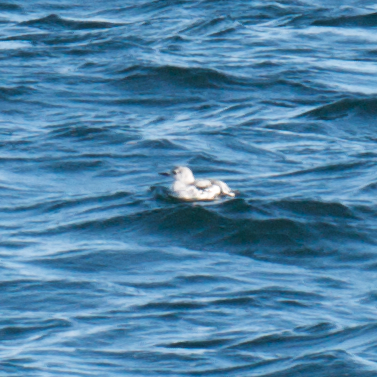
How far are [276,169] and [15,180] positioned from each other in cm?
340

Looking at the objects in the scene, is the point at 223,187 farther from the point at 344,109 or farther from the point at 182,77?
the point at 182,77

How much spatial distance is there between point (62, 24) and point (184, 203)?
1100 centimetres

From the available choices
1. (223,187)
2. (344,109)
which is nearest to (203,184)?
(223,187)

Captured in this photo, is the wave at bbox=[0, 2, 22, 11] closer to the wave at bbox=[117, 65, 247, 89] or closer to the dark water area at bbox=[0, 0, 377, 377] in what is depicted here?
the dark water area at bbox=[0, 0, 377, 377]

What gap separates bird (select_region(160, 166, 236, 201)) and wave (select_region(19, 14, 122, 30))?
34.4 feet

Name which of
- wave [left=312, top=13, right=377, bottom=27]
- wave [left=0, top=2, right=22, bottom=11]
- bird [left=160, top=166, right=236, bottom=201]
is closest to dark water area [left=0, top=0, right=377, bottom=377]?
wave [left=312, top=13, right=377, bottom=27]

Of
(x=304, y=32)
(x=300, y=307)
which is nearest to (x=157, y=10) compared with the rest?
(x=304, y=32)

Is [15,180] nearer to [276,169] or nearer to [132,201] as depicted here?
[132,201]

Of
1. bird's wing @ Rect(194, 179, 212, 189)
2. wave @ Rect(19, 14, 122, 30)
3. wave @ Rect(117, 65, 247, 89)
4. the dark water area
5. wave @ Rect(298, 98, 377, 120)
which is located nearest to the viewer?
the dark water area

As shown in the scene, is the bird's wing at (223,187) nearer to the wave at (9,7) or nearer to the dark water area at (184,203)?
the dark water area at (184,203)

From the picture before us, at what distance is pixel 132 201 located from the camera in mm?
13812

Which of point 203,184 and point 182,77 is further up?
point 182,77

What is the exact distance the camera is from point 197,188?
1352 cm

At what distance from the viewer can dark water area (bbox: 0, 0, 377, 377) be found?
9492mm
